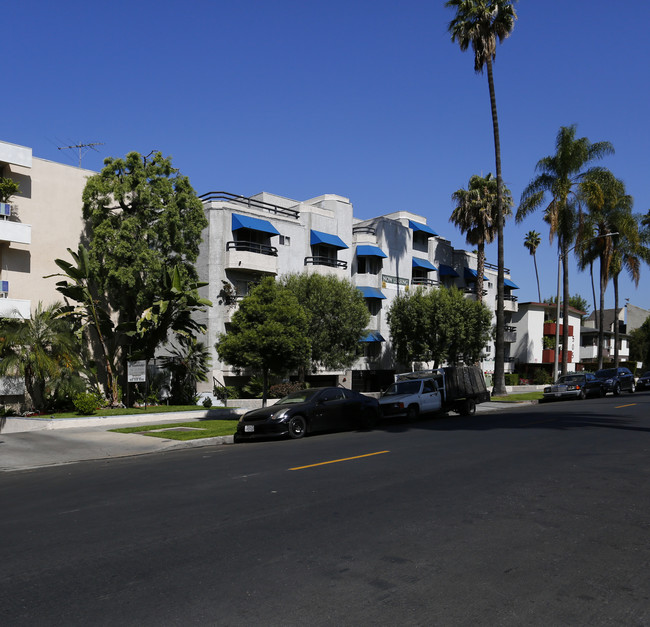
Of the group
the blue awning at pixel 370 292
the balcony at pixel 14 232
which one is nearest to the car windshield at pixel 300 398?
the balcony at pixel 14 232

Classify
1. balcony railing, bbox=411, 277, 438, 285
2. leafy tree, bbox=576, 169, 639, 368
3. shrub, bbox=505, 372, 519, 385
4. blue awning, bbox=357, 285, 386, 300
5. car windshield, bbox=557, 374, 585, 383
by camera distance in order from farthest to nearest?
shrub, bbox=505, 372, 519, 385, balcony railing, bbox=411, 277, 438, 285, leafy tree, bbox=576, 169, 639, 368, blue awning, bbox=357, 285, 386, 300, car windshield, bbox=557, 374, 585, 383

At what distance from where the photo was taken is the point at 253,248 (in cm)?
3338

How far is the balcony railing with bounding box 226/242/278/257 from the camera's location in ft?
106

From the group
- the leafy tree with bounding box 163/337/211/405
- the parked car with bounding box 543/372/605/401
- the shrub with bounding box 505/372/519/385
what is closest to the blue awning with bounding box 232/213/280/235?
the leafy tree with bounding box 163/337/211/405

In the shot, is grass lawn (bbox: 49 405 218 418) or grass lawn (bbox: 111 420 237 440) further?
grass lawn (bbox: 49 405 218 418)

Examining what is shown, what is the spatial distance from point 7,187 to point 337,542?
2178 centimetres

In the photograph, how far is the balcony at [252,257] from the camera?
3186 cm

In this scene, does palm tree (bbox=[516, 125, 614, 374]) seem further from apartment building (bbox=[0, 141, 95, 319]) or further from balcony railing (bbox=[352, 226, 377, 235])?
apartment building (bbox=[0, 141, 95, 319])

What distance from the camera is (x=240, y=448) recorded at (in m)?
15.0

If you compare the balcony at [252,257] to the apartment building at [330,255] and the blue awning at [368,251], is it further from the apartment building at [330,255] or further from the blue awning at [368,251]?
the blue awning at [368,251]

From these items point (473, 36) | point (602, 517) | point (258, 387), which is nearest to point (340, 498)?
point (602, 517)

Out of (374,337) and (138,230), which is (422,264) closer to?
(374,337)

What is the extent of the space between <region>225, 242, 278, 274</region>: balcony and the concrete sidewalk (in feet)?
42.0

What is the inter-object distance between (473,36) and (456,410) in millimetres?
20756
